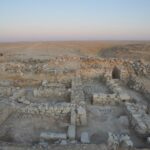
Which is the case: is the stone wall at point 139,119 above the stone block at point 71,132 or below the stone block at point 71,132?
above

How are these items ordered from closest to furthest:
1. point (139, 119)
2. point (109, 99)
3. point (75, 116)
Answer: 1. point (139, 119)
2. point (75, 116)
3. point (109, 99)

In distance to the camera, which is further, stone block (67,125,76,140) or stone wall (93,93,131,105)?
stone wall (93,93,131,105)

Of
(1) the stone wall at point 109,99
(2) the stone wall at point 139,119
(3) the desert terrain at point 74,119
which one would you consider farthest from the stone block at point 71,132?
(1) the stone wall at point 109,99

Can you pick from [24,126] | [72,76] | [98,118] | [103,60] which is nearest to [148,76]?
[103,60]

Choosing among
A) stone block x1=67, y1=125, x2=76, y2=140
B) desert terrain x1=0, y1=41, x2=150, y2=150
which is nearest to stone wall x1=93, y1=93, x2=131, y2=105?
desert terrain x1=0, y1=41, x2=150, y2=150

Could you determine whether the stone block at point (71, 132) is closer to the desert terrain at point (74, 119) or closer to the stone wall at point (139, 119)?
the desert terrain at point (74, 119)

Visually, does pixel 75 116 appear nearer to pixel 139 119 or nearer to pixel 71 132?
pixel 71 132

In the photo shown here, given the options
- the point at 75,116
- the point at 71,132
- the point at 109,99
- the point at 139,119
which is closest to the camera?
the point at 71,132

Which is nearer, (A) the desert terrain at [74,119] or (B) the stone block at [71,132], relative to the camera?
(A) the desert terrain at [74,119]

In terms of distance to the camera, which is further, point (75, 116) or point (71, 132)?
point (75, 116)

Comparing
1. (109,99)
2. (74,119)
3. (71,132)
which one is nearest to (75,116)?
(74,119)

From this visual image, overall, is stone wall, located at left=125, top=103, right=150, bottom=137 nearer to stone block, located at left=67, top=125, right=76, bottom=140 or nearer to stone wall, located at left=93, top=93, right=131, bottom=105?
stone wall, located at left=93, top=93, right=131, bottom=105

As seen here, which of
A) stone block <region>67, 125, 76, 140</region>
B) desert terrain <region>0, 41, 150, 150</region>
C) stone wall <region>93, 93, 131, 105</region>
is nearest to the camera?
desert terrain <region>0, 41, 150, 150</region>
